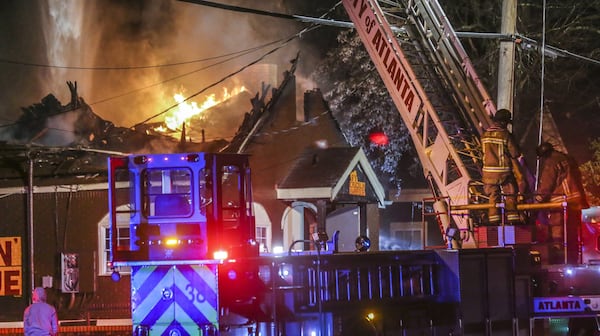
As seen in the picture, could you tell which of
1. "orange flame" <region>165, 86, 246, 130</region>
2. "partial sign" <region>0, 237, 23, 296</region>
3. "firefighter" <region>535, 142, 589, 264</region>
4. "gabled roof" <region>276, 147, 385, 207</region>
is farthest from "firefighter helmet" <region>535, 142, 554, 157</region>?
"orange flame" <region>165, 86, 246, 130</region>

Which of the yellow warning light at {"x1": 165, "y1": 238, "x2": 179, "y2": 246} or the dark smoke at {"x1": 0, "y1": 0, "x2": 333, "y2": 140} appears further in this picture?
the dark smoke at {"x1": 0, "y1": 0, "x2": 333, "y2": 140}

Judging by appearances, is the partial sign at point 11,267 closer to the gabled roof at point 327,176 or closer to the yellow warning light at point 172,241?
the gabled roof at point 327,176

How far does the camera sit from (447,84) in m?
14.7

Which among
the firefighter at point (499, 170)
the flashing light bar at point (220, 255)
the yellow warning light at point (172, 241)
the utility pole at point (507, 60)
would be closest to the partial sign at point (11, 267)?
the utility pole at point (507, 60)

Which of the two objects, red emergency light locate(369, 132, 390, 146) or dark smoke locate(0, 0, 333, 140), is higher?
dark smoke locate(0, 0, 333, 140)

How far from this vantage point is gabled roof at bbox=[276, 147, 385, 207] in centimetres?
1969

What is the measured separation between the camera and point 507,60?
15.4 metres

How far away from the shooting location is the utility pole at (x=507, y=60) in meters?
15.1

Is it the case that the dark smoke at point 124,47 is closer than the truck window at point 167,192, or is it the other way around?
the truck window at point 167,192

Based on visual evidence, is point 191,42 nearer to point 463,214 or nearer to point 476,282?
point 463,214

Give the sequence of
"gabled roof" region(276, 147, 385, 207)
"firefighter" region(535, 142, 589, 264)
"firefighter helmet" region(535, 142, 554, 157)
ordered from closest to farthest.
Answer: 1. "firefighter" region(535, 142, 589, 264)
2. "firefighter helmet" region(535, 142, 554, 157)
3. "gabled roof" region(276, 147, 385, 207)

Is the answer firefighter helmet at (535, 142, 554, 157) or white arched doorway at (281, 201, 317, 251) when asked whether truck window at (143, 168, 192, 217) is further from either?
white arched doorway at (281, 201, 317, 251)

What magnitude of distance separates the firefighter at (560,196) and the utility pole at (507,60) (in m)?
3.57

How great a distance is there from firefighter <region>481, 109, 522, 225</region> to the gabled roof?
824 centimetres
